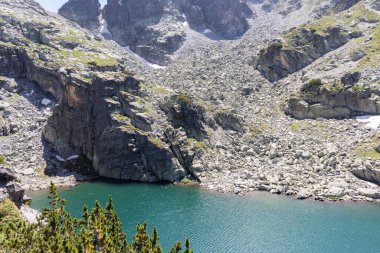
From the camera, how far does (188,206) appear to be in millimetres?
87875

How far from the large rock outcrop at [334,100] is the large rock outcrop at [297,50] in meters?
27.4

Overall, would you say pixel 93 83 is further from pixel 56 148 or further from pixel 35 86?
pixel 35 86

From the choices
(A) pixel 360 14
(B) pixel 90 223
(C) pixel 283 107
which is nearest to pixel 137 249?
(B) pixel 90 223

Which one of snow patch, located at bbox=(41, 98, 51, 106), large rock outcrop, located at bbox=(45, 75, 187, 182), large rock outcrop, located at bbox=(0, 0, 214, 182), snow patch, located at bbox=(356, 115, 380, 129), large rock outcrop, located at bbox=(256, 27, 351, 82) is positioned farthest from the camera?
large rock outcrop, located at bbox=(256, 27, 351, 82)

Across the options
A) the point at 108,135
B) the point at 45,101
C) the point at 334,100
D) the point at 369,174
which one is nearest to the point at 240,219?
the point at 369,174

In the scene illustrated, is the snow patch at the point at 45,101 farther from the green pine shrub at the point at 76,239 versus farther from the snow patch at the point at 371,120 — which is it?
the snow patch at the point at 371,120

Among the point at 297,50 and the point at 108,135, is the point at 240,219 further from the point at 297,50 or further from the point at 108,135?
the point at 297,50

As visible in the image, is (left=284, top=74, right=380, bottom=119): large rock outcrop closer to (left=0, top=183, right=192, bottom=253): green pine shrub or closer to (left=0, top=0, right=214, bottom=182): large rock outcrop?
(left=0, top=0, right=214, bottom=182): large rock outcrop

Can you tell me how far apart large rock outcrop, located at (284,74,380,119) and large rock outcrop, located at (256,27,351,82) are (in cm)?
2735

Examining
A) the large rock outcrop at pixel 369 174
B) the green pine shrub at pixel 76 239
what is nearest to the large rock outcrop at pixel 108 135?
the large rock outcrop at pixel 369 174

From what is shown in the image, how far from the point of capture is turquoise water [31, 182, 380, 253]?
217 feet

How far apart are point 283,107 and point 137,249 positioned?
4498 inches

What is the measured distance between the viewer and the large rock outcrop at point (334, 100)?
13200 cm

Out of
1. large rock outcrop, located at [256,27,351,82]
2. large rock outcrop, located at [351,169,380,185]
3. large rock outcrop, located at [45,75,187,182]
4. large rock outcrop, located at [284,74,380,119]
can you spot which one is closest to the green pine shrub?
large rock outcrop, located at [45,75,187,182]
